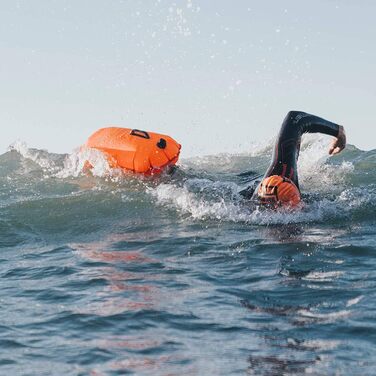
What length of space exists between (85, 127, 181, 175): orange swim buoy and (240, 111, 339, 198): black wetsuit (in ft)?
11.0

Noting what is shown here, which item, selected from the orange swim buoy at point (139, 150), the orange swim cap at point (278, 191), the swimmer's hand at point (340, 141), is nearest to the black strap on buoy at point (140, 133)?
the orange swim buoy at point (139, 150)

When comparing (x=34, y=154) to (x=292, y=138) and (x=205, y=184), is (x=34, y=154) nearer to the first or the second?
(x=205, y=184)

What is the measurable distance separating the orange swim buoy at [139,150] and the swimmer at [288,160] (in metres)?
2.57

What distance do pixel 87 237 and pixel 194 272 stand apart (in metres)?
2.82

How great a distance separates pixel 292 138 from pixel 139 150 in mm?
3700

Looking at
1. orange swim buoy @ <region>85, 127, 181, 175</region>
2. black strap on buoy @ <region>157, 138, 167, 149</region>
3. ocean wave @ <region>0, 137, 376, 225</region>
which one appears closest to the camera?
ocean wave @ <region>0, 137, 376, 225</region>

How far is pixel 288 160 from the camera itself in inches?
406

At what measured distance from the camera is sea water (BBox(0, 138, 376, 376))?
16.9ft

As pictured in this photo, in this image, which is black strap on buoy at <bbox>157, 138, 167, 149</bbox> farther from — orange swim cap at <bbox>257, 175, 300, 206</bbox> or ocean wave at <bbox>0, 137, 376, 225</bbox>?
orange swim cap at <bbox>257, 175, 300, 206</bbox>

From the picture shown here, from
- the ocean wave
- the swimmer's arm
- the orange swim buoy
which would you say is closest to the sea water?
the ocean wave

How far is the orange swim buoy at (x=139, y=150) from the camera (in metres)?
13.2

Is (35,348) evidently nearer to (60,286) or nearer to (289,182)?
(60,286)

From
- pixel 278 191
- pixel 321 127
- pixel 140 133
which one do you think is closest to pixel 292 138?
pixel 321 127

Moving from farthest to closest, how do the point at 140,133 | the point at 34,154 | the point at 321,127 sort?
1. the point at 34,154
2. the point at 140,133
3. the point at 321,127
